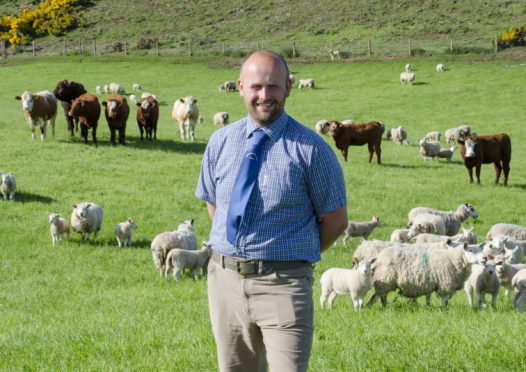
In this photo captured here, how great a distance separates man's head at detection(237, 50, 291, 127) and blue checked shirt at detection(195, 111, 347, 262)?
0.09m

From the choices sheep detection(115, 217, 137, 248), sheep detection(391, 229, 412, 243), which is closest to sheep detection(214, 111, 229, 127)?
sheep detection(115, 217, 137, 248)

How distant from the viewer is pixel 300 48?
59.1 metres

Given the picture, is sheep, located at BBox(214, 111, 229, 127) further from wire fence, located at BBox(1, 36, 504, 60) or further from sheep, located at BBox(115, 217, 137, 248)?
wire fence, located at BBox(1, 36, 504, 60)

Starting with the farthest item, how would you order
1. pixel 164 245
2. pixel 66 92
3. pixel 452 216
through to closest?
pixel 66 92
pixel 452 216
pixel 164 245

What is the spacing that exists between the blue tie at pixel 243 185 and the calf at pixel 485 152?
58.9 feet

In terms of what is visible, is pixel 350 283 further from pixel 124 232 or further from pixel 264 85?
pixel 124 232

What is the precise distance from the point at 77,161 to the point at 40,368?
52.2 feet

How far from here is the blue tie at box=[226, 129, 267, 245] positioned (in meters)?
3.50

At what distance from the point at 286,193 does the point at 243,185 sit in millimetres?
270

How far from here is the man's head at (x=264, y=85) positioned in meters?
3.46

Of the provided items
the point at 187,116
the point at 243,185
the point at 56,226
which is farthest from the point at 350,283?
the point at 187,116

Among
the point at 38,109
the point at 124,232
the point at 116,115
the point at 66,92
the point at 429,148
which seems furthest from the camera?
the point at 66,92

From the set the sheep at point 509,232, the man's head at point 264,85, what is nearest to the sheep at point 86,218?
the sheep at point 509,232

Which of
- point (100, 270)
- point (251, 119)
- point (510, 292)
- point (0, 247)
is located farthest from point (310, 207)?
point (0, 247)
